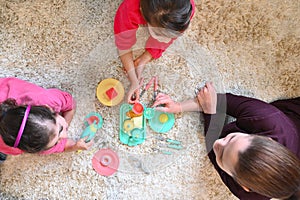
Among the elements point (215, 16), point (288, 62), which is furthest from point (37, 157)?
point (288, 62)

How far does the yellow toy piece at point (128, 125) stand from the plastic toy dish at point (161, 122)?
0.17ft

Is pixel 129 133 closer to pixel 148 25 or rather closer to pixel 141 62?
pixel 141 62

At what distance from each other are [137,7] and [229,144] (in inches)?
14.6

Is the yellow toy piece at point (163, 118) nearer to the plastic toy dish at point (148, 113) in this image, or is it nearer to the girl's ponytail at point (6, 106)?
the plastic toy dish at point (148, 113)

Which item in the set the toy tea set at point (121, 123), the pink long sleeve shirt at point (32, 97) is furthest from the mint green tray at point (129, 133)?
the pink long sleeve shirt at point (32, 97)

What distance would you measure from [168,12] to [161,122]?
351mm

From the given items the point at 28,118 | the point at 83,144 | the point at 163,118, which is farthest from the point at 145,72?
the point at 28,118

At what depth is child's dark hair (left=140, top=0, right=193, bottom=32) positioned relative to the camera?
0.78 meters

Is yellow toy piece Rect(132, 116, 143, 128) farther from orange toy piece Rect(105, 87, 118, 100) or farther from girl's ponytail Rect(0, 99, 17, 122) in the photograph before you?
girl's ponytail Rect(0, 99, 17, 122)

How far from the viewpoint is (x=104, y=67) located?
104 centimetres

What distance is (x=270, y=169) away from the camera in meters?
0.74

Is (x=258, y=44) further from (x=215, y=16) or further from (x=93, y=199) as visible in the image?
(x=93, y=199)

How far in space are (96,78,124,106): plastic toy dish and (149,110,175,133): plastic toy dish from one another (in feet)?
0.35

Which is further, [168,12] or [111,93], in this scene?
[111,93]
